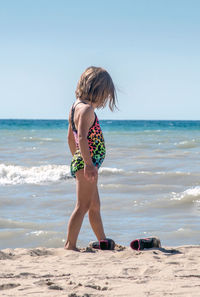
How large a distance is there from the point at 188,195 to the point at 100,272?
4.27 meters

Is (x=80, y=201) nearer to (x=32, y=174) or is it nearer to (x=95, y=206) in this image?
(x=95, y=206)

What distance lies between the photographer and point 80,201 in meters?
4.05

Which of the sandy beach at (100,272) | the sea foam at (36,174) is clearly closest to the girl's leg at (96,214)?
the sandy beach at (100,272)

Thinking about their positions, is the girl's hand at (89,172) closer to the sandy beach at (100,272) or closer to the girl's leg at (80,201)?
the girl's leg at (80,201)

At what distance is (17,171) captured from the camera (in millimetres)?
10922

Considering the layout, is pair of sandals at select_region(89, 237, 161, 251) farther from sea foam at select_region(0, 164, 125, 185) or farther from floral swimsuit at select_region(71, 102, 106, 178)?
sea foam at select_region(0, 164, 125, 185)

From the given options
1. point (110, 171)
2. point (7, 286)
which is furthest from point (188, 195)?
point (7, 286)

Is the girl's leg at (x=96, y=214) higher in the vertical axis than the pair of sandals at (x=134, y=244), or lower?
higher

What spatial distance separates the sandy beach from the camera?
9.30 feet

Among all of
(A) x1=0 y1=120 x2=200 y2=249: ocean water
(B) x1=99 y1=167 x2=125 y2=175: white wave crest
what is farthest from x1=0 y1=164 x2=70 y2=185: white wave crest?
(B) x1=99 y1=167 x2=125 y2=175: white wave crest

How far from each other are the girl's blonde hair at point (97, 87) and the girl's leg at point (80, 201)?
61 cm

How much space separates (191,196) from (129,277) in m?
4.29

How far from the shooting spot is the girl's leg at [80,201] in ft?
13.2

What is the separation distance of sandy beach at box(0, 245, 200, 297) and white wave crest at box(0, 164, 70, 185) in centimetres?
540
